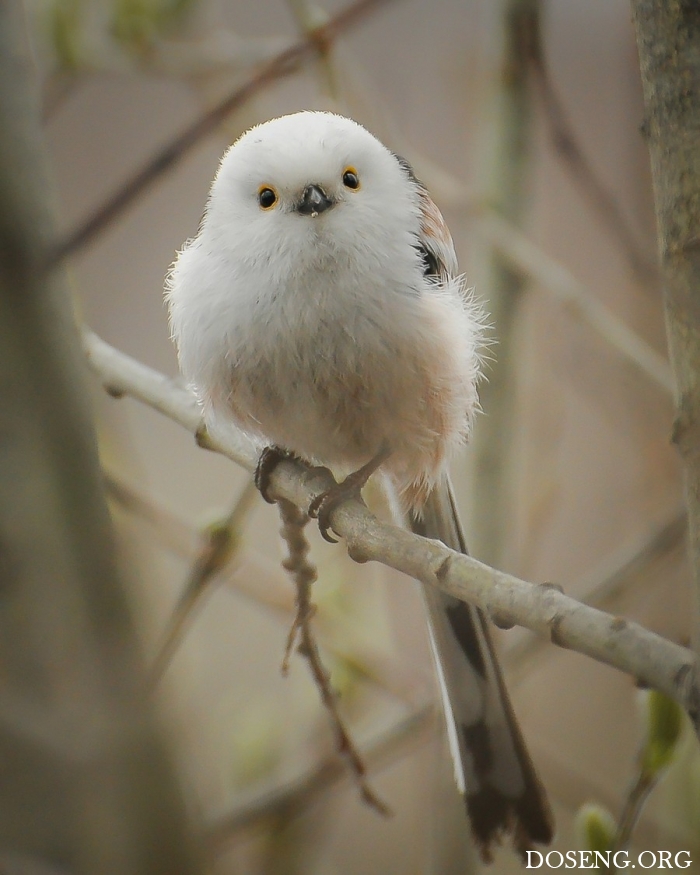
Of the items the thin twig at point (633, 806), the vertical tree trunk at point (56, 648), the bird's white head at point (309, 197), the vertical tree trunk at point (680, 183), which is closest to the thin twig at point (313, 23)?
the bird's white head at point (309, 197)

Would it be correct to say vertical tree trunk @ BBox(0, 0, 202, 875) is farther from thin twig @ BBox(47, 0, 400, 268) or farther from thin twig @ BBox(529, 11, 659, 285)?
thin twig @ BBox(529, 11, 659, 285)

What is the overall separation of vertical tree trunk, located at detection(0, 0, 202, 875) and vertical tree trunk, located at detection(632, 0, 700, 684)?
1.22ft

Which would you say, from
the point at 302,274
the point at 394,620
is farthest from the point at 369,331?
the point at 394,620

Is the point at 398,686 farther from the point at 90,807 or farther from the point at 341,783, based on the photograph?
the point at 90,807

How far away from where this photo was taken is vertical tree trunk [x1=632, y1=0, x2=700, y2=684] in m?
0.60

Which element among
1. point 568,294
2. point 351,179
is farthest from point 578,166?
point 351,179

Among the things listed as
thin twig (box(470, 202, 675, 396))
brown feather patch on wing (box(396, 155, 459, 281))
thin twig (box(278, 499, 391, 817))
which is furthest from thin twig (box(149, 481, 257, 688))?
thin twig (box(470, 202, 675, 396))

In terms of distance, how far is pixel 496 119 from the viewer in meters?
1.69

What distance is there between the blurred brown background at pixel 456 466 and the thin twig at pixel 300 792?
2 cm

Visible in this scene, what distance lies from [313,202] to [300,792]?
813 millimetres

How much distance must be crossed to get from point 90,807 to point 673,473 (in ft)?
4.36

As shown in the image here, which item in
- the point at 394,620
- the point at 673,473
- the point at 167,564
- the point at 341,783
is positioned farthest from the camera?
the point at 167,564

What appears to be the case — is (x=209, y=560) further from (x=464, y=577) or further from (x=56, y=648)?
(x=56, y=648)

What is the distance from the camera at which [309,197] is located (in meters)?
1.24
